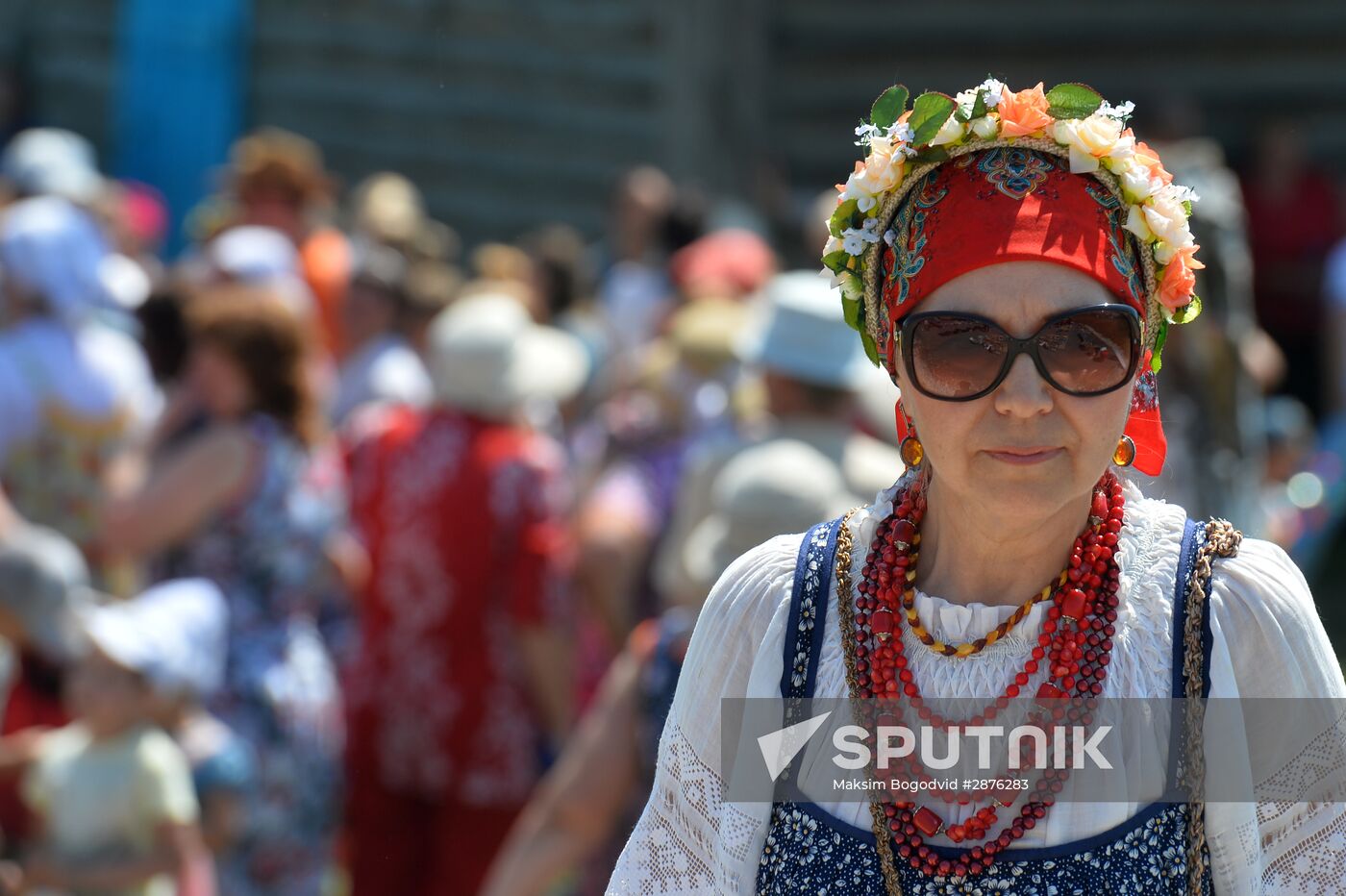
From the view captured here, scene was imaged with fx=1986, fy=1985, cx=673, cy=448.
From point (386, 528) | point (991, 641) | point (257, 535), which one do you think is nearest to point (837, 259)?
point (991, 641)

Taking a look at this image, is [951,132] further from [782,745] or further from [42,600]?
[42,600]

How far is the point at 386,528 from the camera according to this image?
19.6 feet

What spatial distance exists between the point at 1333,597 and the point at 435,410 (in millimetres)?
3688

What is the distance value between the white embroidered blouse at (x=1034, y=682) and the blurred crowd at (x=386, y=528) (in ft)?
4.70

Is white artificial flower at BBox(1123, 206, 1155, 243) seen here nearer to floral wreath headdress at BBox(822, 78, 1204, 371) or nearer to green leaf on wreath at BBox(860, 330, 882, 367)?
floral wreath headdress at BBox(822, 78, 1204, 371)

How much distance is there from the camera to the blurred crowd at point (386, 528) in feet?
14.9

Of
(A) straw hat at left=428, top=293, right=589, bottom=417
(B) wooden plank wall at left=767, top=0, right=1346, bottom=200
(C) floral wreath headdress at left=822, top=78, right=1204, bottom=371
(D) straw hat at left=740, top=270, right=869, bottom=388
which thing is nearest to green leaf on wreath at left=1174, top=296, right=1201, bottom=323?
(C) floral wreath headdress at left=822, top=78, right=1204, bottom=371

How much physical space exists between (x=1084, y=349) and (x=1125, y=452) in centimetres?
23

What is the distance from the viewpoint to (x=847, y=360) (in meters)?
4.78

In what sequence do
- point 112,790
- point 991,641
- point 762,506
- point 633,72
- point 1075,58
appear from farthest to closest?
Answer: point 633,72, point 1075,58, point 112,790, point 762,506, point 991,641


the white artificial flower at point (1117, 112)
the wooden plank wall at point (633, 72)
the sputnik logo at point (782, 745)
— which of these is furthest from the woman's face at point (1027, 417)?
the wooden plank wall at point (633, 72)

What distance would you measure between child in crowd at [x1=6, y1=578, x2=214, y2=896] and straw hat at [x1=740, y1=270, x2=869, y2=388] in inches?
63.6

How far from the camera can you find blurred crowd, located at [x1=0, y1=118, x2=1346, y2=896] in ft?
14.9

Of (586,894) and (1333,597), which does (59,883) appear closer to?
(586,894)
